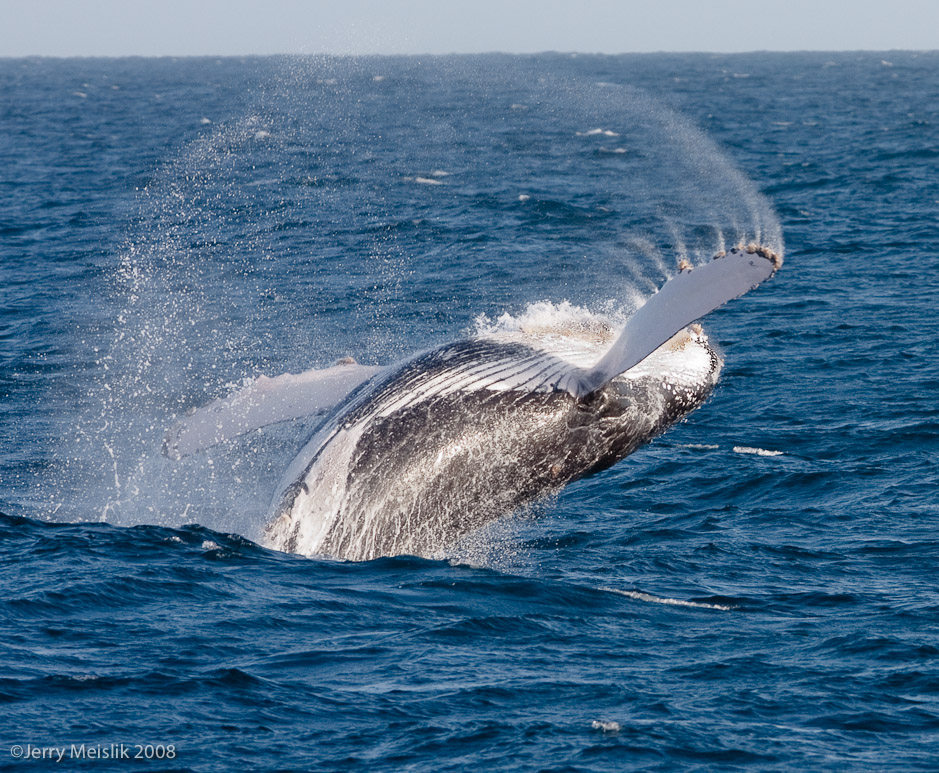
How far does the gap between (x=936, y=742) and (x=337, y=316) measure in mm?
20259

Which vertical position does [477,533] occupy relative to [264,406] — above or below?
below

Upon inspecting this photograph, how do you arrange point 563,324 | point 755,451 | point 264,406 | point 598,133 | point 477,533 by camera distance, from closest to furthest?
point 563,324
point 477,533
point 264,406
point 755,451
point 598,133

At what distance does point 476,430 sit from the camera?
13656 millimetres

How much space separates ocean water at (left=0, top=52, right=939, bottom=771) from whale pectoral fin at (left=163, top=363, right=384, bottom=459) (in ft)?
2.18

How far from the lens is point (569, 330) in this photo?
48.4 ft

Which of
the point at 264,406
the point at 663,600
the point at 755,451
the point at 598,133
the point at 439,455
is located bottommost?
the point at 663,600

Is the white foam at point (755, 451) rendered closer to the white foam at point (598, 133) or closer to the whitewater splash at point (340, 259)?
the whitewater splash at point (340, 259)

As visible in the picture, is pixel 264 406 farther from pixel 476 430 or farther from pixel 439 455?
pixel 476 430

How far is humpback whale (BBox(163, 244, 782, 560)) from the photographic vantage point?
13352 millimetres

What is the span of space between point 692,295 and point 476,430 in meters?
2.81

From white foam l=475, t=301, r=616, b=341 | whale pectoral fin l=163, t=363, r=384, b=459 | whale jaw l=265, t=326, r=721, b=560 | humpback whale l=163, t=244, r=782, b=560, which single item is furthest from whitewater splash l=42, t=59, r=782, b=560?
whale jaw l=265, t=326, r=721, b=560

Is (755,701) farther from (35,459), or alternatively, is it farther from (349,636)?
(35,459)

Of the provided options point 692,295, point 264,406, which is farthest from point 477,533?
point 692,295

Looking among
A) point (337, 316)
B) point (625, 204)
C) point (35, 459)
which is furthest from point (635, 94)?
point (35, 459)
